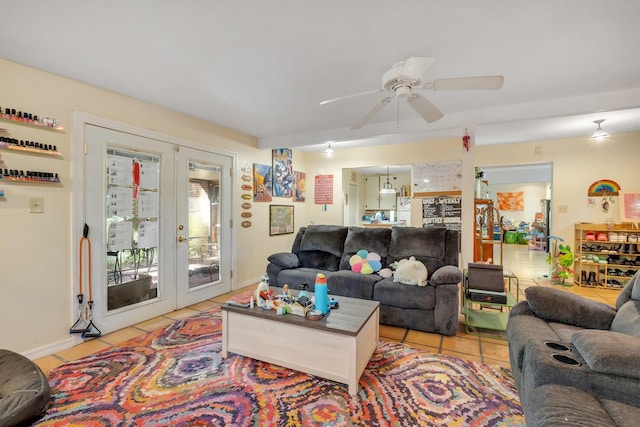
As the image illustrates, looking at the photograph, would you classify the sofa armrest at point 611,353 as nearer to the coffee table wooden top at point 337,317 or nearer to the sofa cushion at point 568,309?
the sofa cushion at point 568,309

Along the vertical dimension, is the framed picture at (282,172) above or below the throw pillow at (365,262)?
above

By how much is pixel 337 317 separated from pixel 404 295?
1.10 m

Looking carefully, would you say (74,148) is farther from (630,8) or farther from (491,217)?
(491,217)

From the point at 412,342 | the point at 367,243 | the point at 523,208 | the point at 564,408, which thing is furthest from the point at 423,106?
the point at 523,208

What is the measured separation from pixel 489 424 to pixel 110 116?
3.91m

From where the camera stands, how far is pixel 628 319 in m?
1.57

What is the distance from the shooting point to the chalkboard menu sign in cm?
475

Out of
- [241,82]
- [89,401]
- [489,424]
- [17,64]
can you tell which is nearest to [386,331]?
[489,424]

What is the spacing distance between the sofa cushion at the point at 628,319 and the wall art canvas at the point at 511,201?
34.0ft

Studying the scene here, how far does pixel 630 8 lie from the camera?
5.42ft

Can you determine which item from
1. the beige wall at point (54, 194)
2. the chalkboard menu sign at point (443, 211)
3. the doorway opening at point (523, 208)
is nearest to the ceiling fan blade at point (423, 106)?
the beige wall at point (54, 194)

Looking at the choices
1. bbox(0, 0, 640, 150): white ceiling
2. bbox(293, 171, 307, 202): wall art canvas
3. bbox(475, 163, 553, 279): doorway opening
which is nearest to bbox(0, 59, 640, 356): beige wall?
bbox(0, 0, 640, 150): white ceiling

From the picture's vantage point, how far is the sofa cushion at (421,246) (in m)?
3.26

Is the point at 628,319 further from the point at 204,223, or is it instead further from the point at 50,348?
the point at 50,348
